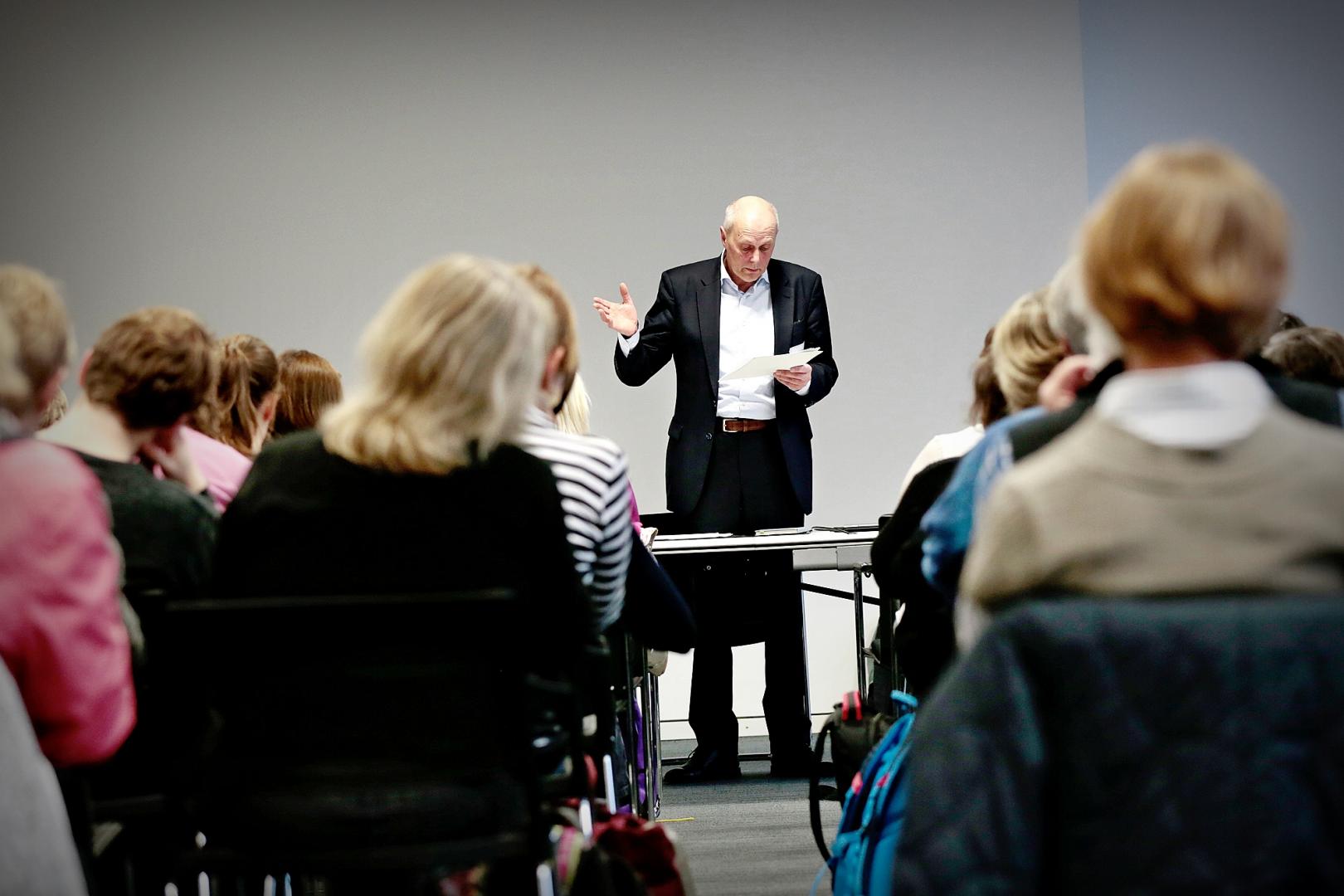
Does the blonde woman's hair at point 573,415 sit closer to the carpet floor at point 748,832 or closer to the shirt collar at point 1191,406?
the carpet floor at point 748,832

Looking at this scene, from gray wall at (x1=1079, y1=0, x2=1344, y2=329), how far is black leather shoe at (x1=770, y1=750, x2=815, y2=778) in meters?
2.98

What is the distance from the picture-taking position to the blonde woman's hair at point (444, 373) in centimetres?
180

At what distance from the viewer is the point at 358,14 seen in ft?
20.7

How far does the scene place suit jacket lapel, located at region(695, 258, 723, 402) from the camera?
16.5 ft

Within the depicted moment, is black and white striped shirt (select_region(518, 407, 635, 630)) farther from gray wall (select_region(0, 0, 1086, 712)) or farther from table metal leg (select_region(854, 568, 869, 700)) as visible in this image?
gray wall (select_region(0, 0, 1086, 712))

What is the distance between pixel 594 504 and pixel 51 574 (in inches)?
32.3

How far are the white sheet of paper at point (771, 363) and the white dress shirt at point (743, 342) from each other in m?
0.62

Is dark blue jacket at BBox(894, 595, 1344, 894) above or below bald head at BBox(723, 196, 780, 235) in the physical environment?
below

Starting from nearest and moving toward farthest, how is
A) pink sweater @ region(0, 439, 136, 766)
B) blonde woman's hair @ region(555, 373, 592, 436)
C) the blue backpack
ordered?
pink sweater @ region(0, 439, 136, 766)
the blue backpack
blonde woman's hair @ region(555, 373, 592, 436)

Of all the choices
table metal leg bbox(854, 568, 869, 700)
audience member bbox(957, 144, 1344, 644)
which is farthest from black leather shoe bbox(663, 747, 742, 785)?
audience member bbox(957, 144, 1344, 644)

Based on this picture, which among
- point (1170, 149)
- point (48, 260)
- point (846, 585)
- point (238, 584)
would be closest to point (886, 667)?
point (238, 584)

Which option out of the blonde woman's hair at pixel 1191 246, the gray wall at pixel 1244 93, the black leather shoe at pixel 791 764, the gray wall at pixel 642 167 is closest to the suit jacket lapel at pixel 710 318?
the gray wall at pixel 642 167

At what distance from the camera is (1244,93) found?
628 cm

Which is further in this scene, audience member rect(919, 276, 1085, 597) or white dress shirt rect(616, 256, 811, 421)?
white dress shirt rect(616, 256, 811, 421)
